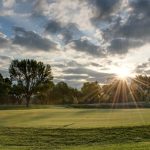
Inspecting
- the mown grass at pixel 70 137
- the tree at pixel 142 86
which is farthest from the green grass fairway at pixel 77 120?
the tree at pixel 142 86

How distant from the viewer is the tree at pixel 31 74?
3942 inches

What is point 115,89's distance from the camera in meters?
142

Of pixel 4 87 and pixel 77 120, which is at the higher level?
pixel 4 87

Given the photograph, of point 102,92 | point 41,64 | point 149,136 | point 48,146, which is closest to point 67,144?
point 48,146

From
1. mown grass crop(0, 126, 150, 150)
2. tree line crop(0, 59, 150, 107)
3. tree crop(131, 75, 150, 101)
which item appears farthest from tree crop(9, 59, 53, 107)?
mown grass crop(0, 126, 150, 150)

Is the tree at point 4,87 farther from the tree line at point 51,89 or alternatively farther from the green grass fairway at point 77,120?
the green grass fairway at point 77,120

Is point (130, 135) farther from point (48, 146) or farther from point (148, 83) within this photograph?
point (148, 83)

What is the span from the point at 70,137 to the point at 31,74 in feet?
254

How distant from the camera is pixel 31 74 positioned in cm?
10125

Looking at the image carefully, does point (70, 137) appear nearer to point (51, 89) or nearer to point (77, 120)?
point (77, 120)

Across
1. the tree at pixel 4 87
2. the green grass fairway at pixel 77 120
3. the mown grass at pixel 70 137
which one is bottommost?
the mown grass at pixel 70 137

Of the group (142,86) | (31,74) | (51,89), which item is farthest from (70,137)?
(142,86)

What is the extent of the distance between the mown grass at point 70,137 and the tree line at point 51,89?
69329 millimetres

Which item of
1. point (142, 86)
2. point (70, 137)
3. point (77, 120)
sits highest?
point (142, 86)
